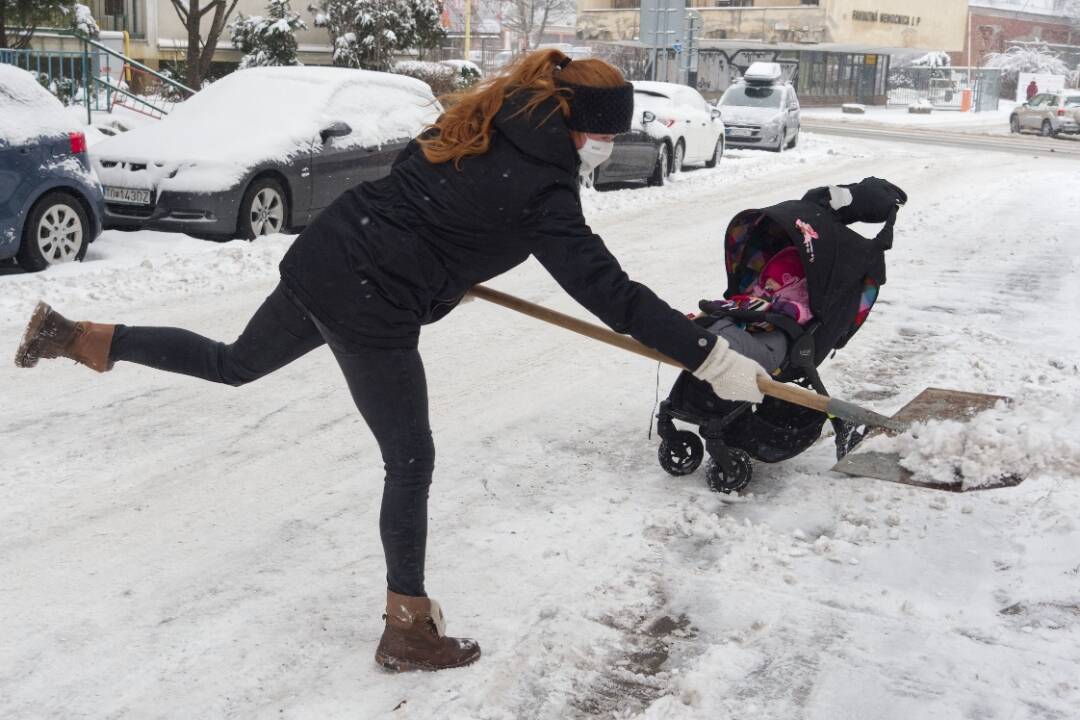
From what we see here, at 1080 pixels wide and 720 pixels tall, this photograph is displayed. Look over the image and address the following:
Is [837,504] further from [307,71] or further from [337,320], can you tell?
[307,71]

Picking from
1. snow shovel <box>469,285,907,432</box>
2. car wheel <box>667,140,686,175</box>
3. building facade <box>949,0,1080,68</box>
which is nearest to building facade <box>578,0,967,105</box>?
building facade <box>949,0,1080,68</box>

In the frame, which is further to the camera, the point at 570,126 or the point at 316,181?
the point at 316,181

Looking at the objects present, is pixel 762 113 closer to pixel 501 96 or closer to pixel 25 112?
pixel 25 112

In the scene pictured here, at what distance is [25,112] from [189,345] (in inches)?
234

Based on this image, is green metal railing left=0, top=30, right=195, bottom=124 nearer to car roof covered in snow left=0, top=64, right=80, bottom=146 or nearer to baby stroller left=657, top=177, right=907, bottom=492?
car roof covered in snow left=0, top=64, right=80, bottom=146

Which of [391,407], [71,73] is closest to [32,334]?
[391,407]

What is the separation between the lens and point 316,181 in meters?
10.5

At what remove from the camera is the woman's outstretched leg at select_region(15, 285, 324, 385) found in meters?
3.28

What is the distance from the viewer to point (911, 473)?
13.9 ft

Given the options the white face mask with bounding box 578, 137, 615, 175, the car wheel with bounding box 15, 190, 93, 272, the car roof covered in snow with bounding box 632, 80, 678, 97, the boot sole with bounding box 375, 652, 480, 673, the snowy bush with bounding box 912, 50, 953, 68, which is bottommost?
the boot sole with bounding box 375, 652, 480, 673

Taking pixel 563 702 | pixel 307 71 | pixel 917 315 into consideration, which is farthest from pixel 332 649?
pixel 307 71

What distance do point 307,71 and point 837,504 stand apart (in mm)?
8722

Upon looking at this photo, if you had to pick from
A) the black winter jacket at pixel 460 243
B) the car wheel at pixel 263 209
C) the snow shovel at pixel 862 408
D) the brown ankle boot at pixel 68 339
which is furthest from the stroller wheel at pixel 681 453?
the car wheel at pixel 263 209

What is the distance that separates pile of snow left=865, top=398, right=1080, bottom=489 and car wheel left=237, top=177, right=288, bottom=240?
6883 mm
